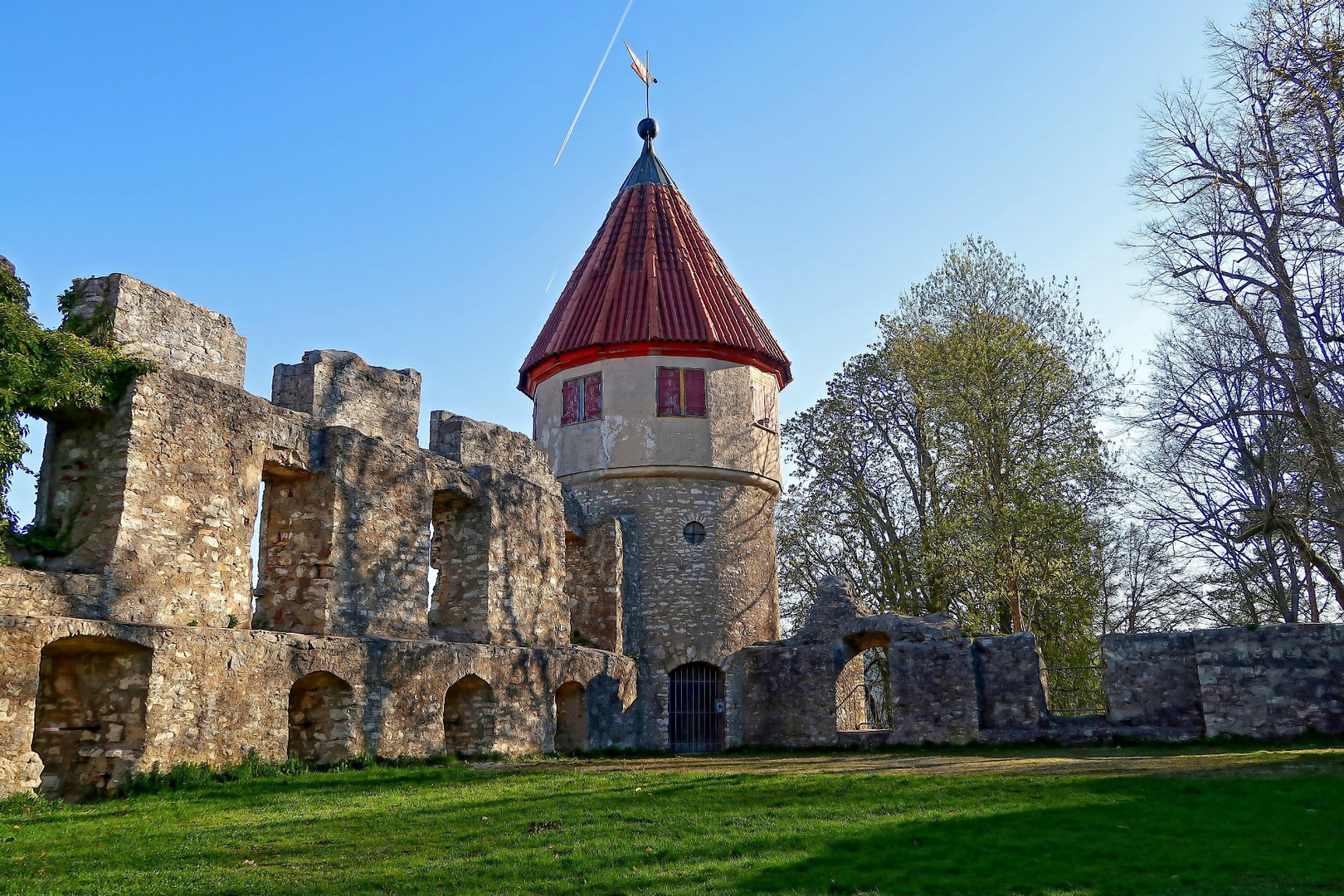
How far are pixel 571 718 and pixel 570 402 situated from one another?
728cm

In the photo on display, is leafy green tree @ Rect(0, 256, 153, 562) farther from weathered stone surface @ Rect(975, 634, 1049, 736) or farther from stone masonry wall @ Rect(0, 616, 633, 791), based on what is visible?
weathered stone surface @ Rect(975, 634, 1049, 736)

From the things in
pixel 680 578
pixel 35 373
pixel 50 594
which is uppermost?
pixel 35 373

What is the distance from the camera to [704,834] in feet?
30.0

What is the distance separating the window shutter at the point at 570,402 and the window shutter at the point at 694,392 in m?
2.45

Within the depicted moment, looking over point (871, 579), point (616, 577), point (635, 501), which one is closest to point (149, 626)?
point (616, 577)

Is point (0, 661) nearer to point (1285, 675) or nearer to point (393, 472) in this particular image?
point (393, 472)

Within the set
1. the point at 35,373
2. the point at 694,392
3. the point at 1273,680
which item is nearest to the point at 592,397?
the point at 694,392

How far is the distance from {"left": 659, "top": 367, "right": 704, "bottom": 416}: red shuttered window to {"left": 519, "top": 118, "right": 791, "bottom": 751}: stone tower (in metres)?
0.03

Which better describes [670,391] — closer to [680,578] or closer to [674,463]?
[674,463]

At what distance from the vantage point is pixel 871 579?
92.1 feet

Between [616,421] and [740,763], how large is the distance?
822 centimetres

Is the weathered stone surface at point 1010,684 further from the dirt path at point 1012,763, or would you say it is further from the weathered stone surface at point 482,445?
the weathered stone surface at point 482,445

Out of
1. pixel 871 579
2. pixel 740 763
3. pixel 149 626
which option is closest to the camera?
pixel 149 626

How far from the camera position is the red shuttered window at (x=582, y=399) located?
74.0 feet
